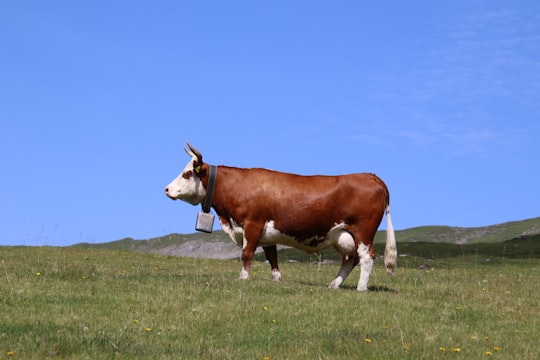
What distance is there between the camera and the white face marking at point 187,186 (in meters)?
17.6

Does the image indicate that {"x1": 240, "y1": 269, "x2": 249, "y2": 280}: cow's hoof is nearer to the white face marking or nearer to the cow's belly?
the cow's belly

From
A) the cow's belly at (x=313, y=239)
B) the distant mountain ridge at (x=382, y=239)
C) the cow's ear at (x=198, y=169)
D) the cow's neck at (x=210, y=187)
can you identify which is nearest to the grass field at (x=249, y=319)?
the cow's belly at (x=313, y=239)

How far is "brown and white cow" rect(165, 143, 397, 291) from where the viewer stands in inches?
649

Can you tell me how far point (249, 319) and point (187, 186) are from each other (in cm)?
619

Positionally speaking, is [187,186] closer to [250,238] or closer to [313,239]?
[250,238]

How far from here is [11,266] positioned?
2134 centimetres

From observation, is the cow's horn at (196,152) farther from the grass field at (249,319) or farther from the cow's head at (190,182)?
the grass field at (249,319)

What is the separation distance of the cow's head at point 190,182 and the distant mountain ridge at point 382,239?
1217 inches

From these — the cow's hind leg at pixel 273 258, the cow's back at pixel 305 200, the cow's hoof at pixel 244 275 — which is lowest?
the cow's hoof at pixel 244 275

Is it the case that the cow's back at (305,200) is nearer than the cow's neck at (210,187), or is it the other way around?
the cow's back at (305,200)

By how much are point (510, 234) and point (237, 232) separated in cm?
5207

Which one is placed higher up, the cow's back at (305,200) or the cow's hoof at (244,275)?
the cow's back at (305,200)

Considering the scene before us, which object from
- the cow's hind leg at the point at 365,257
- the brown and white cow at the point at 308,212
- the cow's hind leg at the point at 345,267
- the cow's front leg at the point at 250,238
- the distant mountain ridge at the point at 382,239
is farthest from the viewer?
the distant mountain ridge at the point at 382,239

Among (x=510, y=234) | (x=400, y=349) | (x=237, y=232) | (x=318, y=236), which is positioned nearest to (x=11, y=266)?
(x=237, y=232)
